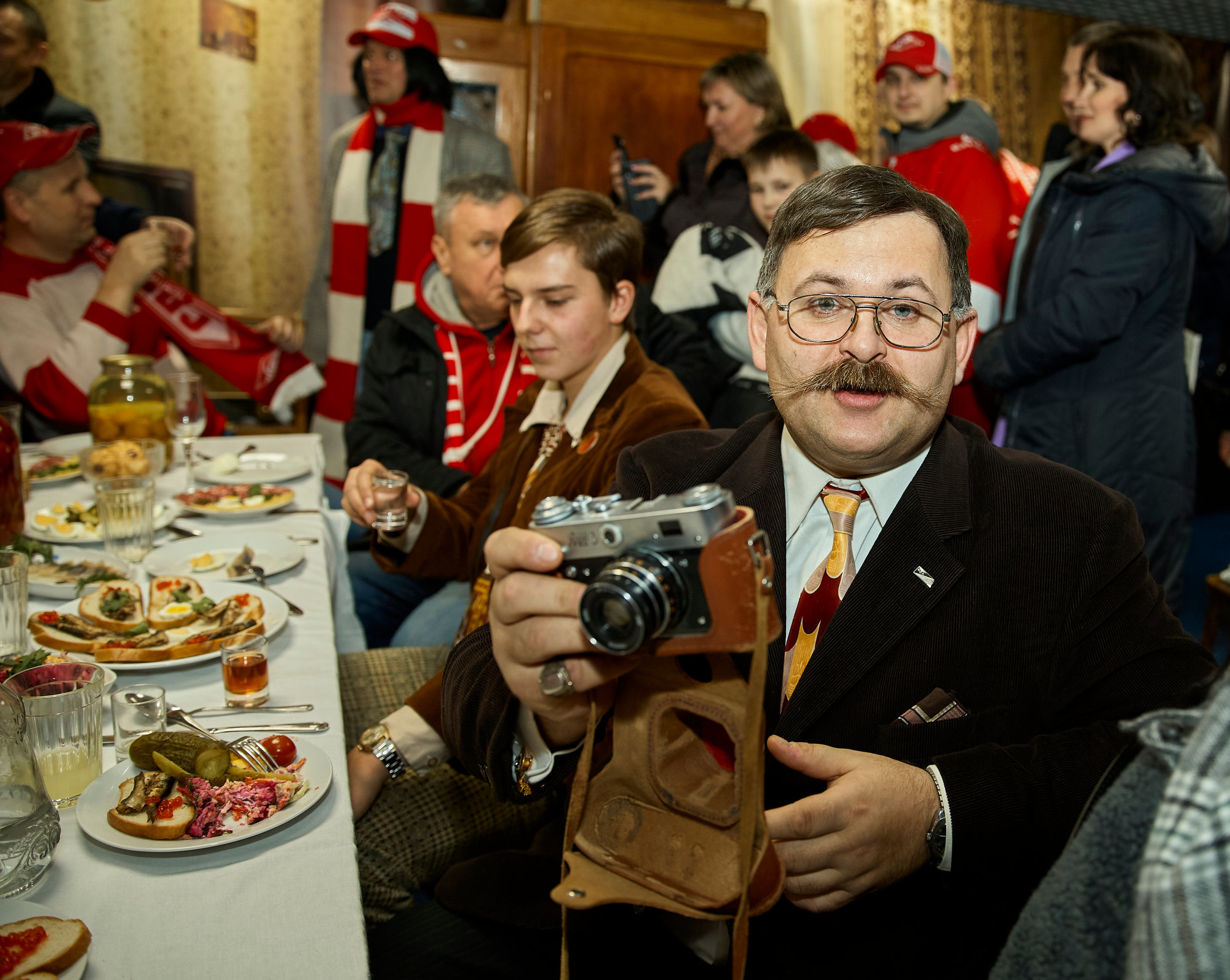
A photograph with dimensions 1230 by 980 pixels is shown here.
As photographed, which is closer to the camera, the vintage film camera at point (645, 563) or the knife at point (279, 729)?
the vintage film camera at point (645, 563)

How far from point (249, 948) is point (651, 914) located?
59cm

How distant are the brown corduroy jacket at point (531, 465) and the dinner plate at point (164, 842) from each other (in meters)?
0.82

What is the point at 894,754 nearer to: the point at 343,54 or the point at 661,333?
the point at 661,333

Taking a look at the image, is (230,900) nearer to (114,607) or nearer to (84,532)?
(114,607)

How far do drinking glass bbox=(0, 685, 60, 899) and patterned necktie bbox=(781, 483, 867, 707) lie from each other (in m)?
0.89

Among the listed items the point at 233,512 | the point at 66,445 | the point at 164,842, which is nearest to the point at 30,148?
the point at 66,445

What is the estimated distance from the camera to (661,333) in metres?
3.20

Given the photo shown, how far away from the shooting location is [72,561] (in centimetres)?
190

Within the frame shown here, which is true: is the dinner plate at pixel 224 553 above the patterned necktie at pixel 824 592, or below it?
below

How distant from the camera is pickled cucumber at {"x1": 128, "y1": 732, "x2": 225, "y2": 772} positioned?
1.17m

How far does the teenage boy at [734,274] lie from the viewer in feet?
10.3

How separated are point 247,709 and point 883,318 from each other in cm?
108

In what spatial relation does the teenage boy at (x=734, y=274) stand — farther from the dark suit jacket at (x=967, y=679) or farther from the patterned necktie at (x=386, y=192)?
the dark suit jacket at (x=967, y=679)

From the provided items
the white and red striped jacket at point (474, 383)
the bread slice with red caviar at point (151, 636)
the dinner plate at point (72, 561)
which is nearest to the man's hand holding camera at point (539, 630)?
the bread slice with red caviar at point (151, 636)
